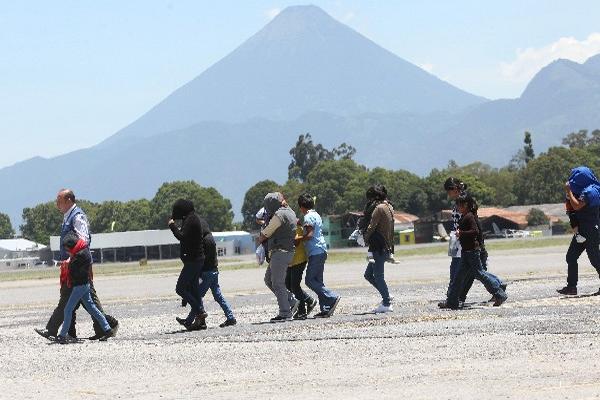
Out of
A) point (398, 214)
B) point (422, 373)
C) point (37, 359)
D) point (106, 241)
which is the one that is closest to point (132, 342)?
point (37, 359)

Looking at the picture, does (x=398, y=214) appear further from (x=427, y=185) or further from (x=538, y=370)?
(x=538, y=370)

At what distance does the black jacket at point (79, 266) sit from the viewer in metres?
16.6

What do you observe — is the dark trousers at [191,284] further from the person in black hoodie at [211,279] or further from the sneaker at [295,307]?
the sneaker at [295,307]

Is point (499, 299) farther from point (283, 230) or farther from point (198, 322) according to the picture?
point (198, 322)

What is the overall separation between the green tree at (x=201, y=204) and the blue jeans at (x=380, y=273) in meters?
168

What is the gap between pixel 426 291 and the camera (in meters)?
25.1

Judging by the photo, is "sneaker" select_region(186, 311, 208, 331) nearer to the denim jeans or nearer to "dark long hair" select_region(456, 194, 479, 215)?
the denim jeans

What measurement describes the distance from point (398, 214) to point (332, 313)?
13888 cm

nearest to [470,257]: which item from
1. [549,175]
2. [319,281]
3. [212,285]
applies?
[319,281]

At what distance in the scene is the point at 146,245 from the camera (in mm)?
165375

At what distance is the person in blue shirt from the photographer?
18375 mm

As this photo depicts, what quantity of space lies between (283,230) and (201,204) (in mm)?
169623

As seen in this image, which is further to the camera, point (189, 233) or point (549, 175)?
point (549, 175)

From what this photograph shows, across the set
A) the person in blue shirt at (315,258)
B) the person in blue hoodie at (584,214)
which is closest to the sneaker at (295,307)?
the person in blue shirt at (315,258)
